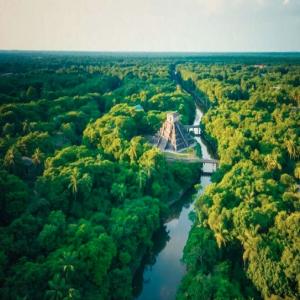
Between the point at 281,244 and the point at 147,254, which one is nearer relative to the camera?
the point at 281,244

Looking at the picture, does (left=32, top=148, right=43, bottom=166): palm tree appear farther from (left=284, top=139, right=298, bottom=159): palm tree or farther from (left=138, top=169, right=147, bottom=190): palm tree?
(left=284, top=139, right=298, bottom=159): palm tree

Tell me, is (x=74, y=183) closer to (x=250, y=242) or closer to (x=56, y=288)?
(x=56, y=288)

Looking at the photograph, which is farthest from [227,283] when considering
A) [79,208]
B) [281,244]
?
[79,208]

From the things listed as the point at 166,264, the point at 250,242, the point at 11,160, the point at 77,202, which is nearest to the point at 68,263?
the point at 77,202

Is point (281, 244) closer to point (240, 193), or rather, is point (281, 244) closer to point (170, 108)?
point (240, 193)

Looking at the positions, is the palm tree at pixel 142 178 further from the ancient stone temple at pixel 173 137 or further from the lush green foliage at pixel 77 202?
the ancient stone temple at pixel 173 137

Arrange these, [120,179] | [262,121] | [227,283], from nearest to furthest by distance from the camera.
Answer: [227,283], [120,179], [262,121]

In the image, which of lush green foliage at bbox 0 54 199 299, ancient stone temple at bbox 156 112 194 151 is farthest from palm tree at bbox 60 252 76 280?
ancient stone temple at bbox 156 112 194 151
